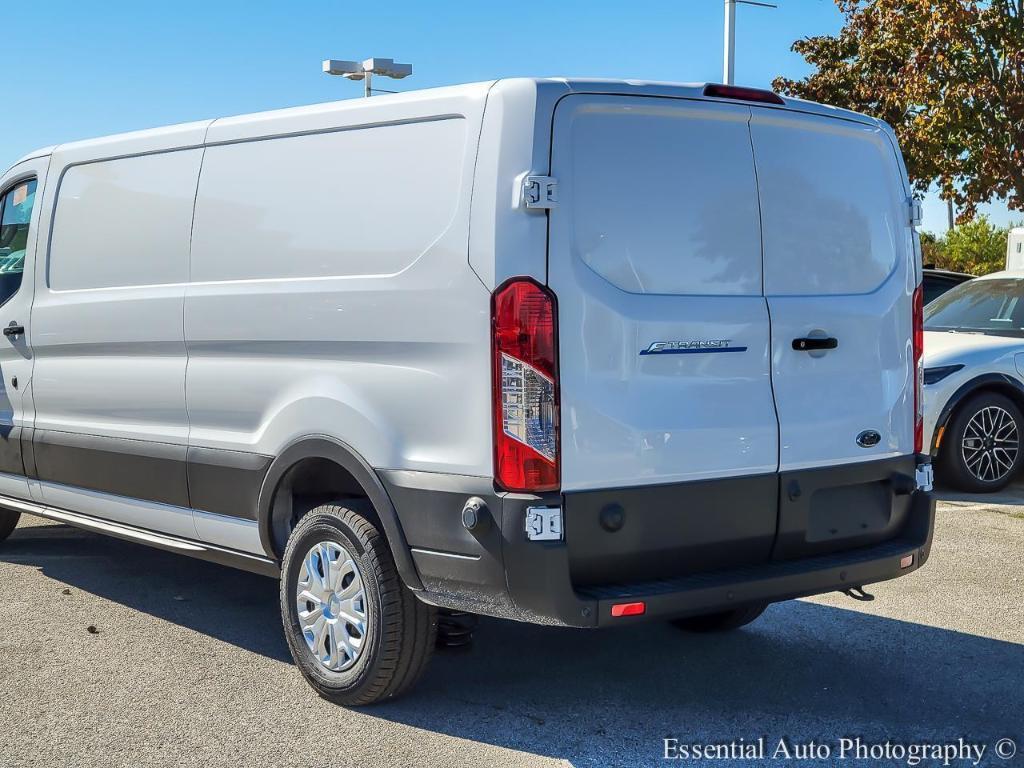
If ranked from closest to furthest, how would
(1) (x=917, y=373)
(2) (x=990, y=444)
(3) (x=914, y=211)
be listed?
(1) (x=917, y=373) < (3) (x=914, y=211) < (2) (x=990, y=444)

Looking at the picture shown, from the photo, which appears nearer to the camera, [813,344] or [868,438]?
[813,344]

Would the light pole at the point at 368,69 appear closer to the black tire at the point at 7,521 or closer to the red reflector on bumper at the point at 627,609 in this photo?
the black tire at the point at 7,521

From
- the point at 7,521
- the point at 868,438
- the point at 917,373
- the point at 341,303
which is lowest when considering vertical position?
the point at 7,521

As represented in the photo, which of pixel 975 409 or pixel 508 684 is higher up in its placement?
pixel 975 409

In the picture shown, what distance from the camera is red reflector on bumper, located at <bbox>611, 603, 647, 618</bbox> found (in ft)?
12.7

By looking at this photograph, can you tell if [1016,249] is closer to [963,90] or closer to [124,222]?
[963,90]

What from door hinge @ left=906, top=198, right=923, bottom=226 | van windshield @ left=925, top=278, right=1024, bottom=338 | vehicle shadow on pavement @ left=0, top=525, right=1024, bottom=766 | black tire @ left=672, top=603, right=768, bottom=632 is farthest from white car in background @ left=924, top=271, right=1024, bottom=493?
door hinge @ left=906, top=198, right=923, bottom=226

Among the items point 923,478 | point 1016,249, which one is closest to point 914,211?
point 923,478

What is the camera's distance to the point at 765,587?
Answer: 165 inches

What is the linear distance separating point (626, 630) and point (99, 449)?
2.46 meters

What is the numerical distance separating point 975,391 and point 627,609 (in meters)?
5.73

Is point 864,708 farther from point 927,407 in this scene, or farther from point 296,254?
point 927,407

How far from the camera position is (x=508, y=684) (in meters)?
4.75

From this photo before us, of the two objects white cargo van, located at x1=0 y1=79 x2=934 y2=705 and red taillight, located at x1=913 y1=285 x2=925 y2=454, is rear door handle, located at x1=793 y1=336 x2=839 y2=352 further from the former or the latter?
red taillight, located at x1=913 y1=285 x2=925 y2=454
